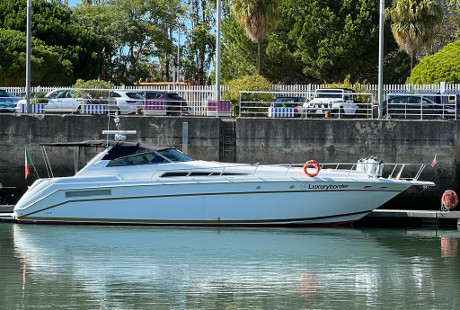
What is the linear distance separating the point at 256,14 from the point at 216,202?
22.0 m

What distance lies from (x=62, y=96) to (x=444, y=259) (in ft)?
62.2

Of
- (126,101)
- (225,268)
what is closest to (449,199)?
(225,268)

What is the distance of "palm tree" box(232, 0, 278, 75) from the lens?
45.8 m

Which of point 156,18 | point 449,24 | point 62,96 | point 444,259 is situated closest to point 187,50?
point 156,18

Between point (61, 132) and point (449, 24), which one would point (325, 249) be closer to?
point (61, 132)

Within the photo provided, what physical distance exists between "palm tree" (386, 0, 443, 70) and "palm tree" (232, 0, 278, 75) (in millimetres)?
6122

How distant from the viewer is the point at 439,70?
45.3 metres

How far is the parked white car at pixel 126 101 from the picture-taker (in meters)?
35.5

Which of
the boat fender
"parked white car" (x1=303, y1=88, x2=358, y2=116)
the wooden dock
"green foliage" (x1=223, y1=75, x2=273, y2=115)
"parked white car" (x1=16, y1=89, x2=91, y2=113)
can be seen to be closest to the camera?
the wooden dock

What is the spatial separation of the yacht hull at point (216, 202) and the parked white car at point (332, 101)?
272 inches

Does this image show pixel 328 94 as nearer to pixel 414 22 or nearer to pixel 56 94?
pixel 56 94

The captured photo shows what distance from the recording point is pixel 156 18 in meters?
70.6

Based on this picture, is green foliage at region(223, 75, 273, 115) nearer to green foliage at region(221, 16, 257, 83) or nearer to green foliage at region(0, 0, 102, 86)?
green foliage at region(221, 16, 257, 83)

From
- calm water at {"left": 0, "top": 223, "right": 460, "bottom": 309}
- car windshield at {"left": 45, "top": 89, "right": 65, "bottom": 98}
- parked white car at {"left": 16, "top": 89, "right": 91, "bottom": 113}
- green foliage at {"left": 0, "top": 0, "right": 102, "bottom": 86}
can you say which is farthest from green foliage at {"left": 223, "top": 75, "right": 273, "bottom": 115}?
green foliage at {"left": 0, "top": 0, "right": 102, "bottom": 86}
